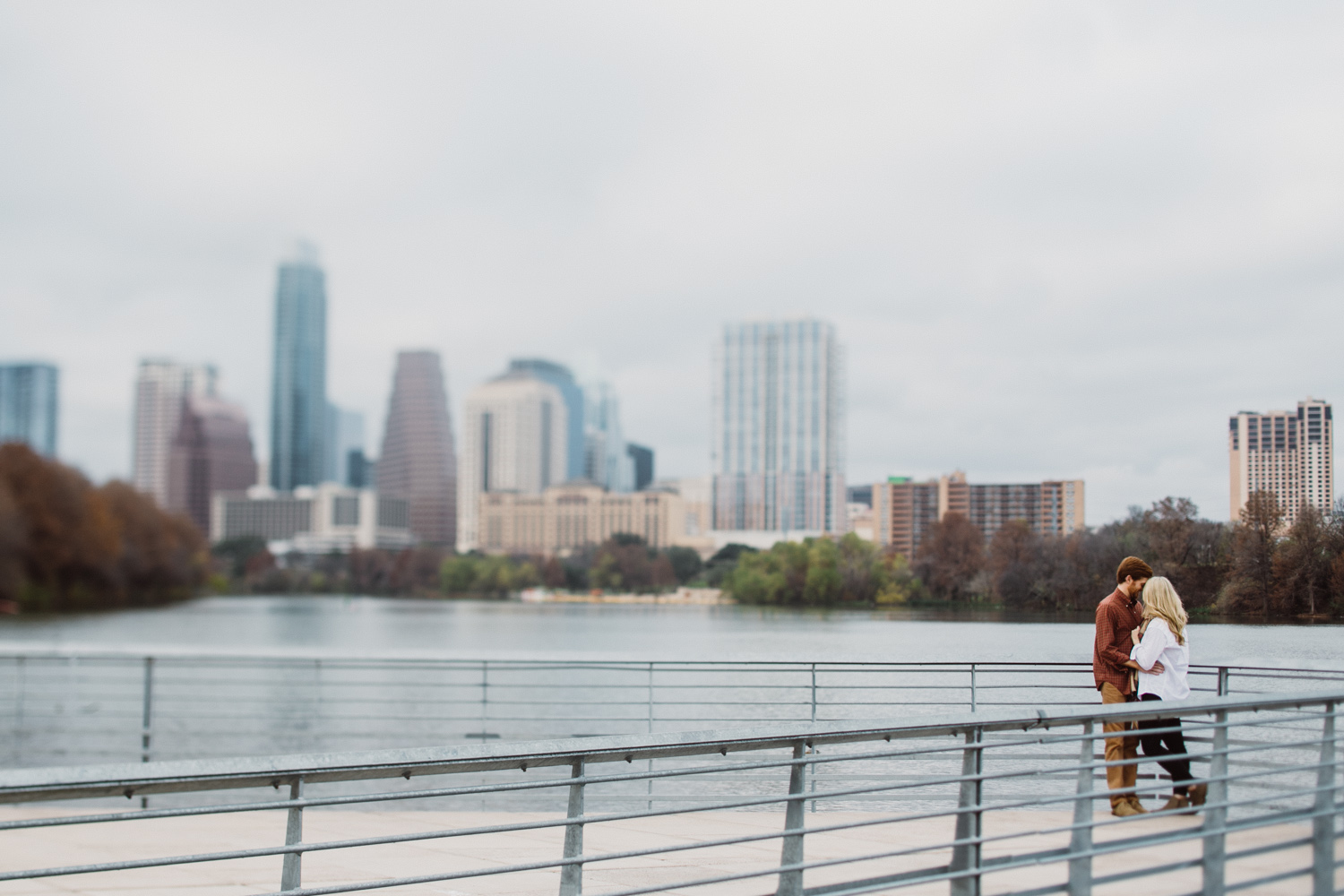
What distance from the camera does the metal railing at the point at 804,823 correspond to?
127 inches

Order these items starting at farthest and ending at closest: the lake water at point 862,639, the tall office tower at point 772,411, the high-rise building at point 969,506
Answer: the tall office tower at point 772,411 → the high-rise building at point 969,506 → the lake water at point 862,639

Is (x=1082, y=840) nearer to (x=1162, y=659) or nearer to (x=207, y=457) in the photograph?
(x=1162, y=659)

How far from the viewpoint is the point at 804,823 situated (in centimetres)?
460

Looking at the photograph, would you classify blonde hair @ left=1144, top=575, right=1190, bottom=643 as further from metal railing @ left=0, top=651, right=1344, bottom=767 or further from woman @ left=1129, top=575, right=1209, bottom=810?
metal railing @ left=0, top=651, right=1344, bottom=767

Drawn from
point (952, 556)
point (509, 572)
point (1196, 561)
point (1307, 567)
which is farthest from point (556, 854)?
point (509, 572)

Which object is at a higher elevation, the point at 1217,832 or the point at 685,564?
the point at 685,564

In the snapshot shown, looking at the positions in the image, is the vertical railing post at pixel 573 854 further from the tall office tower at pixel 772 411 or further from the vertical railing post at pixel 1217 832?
the tall office tower at pixel 772 411

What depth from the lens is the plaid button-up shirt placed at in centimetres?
705

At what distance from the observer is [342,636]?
6600 centimetres

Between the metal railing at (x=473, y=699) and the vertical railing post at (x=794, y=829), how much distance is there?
41.5 inches

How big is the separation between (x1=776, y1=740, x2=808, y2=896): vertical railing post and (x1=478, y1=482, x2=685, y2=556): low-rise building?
46.8 feet

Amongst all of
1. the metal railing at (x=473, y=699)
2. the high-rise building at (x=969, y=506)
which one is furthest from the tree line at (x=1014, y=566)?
the metal railing at (x=473, y=699)

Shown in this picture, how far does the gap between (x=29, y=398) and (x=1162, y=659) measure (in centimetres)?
17247

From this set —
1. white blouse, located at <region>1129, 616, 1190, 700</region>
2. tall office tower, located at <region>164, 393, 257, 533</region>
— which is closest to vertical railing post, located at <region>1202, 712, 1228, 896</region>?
white blouse, located at <region>1129, 616, 1190, 700</region>
